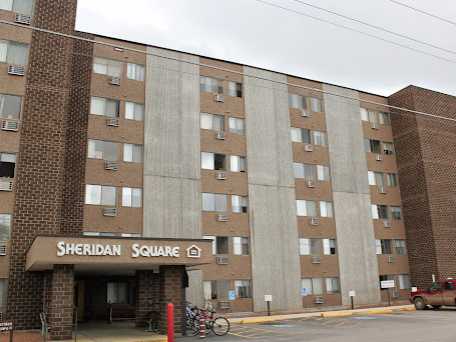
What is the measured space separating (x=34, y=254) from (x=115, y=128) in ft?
46.4

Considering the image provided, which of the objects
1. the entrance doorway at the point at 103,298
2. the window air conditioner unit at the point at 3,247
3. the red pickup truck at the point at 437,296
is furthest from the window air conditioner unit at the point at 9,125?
the red pickup truck at the point at 437,296

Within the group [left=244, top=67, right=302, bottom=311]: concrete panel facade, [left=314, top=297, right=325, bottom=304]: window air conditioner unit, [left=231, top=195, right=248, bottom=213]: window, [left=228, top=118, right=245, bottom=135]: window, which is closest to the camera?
[left=244, top=67, right=302, bottom=311]: concrete panel facade

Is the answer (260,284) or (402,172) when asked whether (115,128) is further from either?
(402,172)

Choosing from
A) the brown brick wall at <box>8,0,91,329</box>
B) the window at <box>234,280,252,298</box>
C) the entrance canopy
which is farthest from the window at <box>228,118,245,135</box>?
the entrance canopy

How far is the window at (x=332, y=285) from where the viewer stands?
117 ft

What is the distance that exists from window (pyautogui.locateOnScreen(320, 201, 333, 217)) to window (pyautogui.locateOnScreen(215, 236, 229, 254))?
880 cm

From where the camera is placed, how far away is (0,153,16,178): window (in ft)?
79.2

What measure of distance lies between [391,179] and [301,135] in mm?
9772

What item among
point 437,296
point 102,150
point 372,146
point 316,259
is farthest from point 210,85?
point 437,296

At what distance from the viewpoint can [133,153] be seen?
31.4 m

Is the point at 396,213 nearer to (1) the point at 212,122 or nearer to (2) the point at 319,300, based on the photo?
(2) the point at 319,300

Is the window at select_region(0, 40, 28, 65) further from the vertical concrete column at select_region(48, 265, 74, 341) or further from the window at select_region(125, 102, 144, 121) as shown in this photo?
the vertical concrete column at select_region(48, 265, 74, 341)

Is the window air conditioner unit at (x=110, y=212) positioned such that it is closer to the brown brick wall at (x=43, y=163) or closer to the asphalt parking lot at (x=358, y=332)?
the brown brick wall at (x=43, y=163)

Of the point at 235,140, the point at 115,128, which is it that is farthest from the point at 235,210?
the point at 115,128
